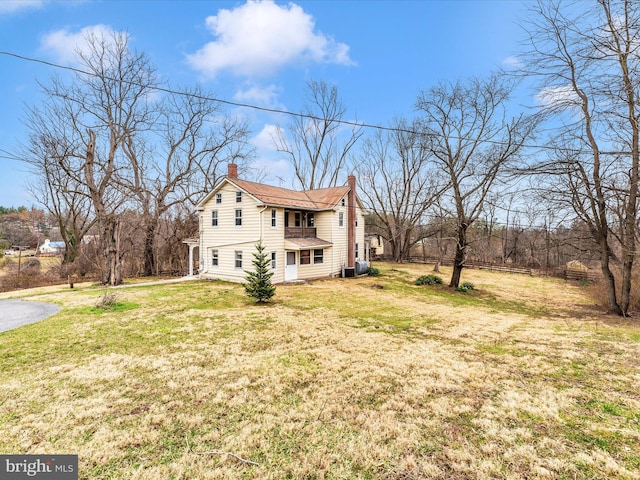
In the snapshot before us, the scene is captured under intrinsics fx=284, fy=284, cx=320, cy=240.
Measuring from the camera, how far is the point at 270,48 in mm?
12219

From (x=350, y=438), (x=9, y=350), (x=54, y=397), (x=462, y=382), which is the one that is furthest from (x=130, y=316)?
(x=462, y=382)

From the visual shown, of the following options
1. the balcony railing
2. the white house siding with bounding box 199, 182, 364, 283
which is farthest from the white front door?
the balcony railing

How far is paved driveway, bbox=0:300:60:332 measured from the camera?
323 inches

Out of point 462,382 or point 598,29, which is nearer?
point 462,382

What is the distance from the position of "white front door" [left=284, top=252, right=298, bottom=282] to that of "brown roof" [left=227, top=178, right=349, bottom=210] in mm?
3127

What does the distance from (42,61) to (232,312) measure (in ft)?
27.2

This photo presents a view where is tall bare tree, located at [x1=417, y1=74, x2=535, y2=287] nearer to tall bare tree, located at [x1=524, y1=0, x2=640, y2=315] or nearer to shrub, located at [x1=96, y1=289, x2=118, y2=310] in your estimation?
tall bare tree, located at [x1=524, y1=0, x2=640, y2=315]

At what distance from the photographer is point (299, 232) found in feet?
61.3

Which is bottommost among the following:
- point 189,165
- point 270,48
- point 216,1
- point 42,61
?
point 42,61

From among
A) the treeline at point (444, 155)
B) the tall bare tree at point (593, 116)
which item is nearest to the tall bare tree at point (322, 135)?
the treeline at point (444, 155)

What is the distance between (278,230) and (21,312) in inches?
431

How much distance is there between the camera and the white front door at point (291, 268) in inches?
683

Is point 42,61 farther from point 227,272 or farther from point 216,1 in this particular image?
point 227,272

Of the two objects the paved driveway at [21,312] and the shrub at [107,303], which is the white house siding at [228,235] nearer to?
the shrub at [107,303]
